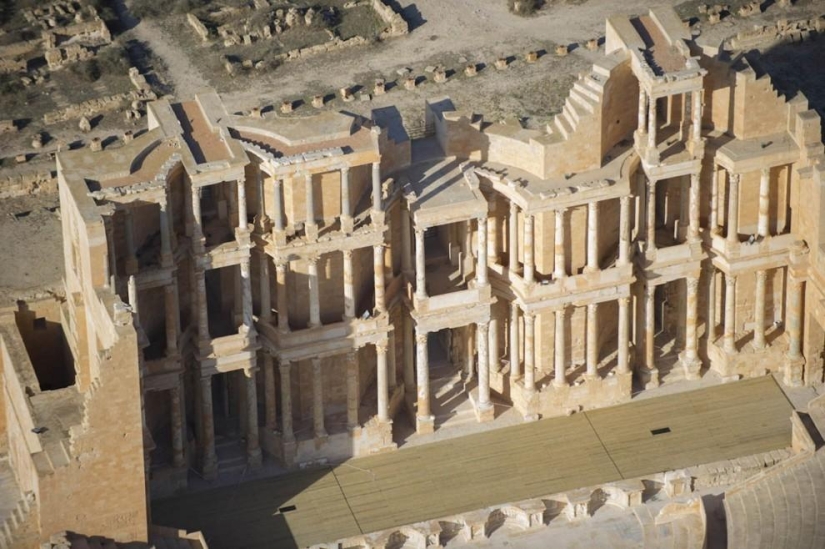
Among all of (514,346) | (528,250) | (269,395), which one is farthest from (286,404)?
(528,250)

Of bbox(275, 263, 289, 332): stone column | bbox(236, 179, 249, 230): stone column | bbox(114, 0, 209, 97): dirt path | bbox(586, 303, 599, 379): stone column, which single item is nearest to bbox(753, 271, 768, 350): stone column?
bbox(586, 303, 599, 379): stone column

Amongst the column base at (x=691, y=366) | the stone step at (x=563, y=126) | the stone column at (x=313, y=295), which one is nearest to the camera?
the stone column at (x=313, y=295)

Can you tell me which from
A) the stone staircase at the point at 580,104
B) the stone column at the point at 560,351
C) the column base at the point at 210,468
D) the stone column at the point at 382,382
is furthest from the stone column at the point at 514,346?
the column base at the point at 210,468

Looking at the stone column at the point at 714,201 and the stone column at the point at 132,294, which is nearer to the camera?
the stone column at the point at 132,294

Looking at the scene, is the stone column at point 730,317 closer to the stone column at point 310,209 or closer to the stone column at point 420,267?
the stone column at point 420,267

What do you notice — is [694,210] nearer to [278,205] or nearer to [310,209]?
[310,209]

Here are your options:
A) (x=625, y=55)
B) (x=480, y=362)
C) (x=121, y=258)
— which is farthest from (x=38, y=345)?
(x=625, y=55)

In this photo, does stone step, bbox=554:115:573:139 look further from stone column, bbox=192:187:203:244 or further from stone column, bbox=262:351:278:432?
stone column, bbox=192:187:203:244
